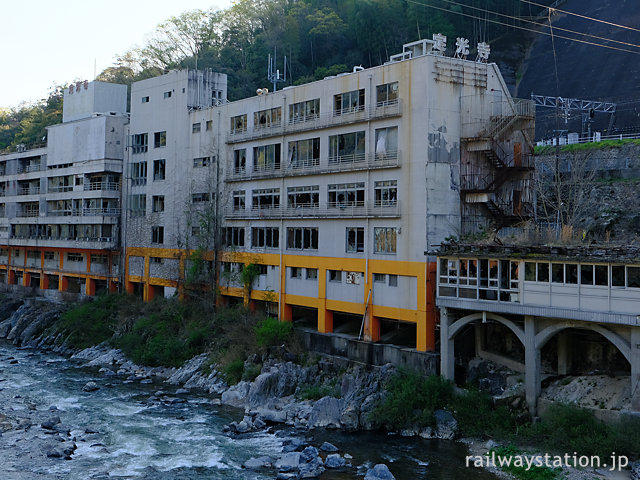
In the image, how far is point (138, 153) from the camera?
177 feet

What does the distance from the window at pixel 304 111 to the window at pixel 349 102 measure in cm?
158

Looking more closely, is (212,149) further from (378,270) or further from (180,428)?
(180,428)

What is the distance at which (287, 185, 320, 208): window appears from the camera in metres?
38.7

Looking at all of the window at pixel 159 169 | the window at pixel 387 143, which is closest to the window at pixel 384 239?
the window at pixel 387 143

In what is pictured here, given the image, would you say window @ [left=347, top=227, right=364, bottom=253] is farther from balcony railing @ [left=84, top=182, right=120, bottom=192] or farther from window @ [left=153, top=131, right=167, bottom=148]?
balcony railing @ [left=84, top=182, right=120, bottom=192]

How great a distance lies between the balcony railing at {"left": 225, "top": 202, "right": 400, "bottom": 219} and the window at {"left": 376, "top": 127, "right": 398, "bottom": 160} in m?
2.49

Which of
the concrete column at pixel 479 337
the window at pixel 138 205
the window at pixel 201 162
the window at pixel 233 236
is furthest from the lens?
the window at pixel 138 205

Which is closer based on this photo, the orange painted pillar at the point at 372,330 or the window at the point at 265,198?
the orange painted pillar at the point at 372,330

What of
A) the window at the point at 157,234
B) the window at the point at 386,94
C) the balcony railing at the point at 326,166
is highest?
the window at the point at 386,94

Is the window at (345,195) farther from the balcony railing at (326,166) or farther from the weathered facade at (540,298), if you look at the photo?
the weathered facade at (540,298)

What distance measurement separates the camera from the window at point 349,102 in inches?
1416

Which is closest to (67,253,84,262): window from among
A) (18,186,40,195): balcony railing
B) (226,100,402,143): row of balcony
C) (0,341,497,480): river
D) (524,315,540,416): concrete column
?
(18,186,40,195): balcony railing

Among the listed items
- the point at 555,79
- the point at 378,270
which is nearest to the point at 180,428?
the point at 378,270

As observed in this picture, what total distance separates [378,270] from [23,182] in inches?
1891
